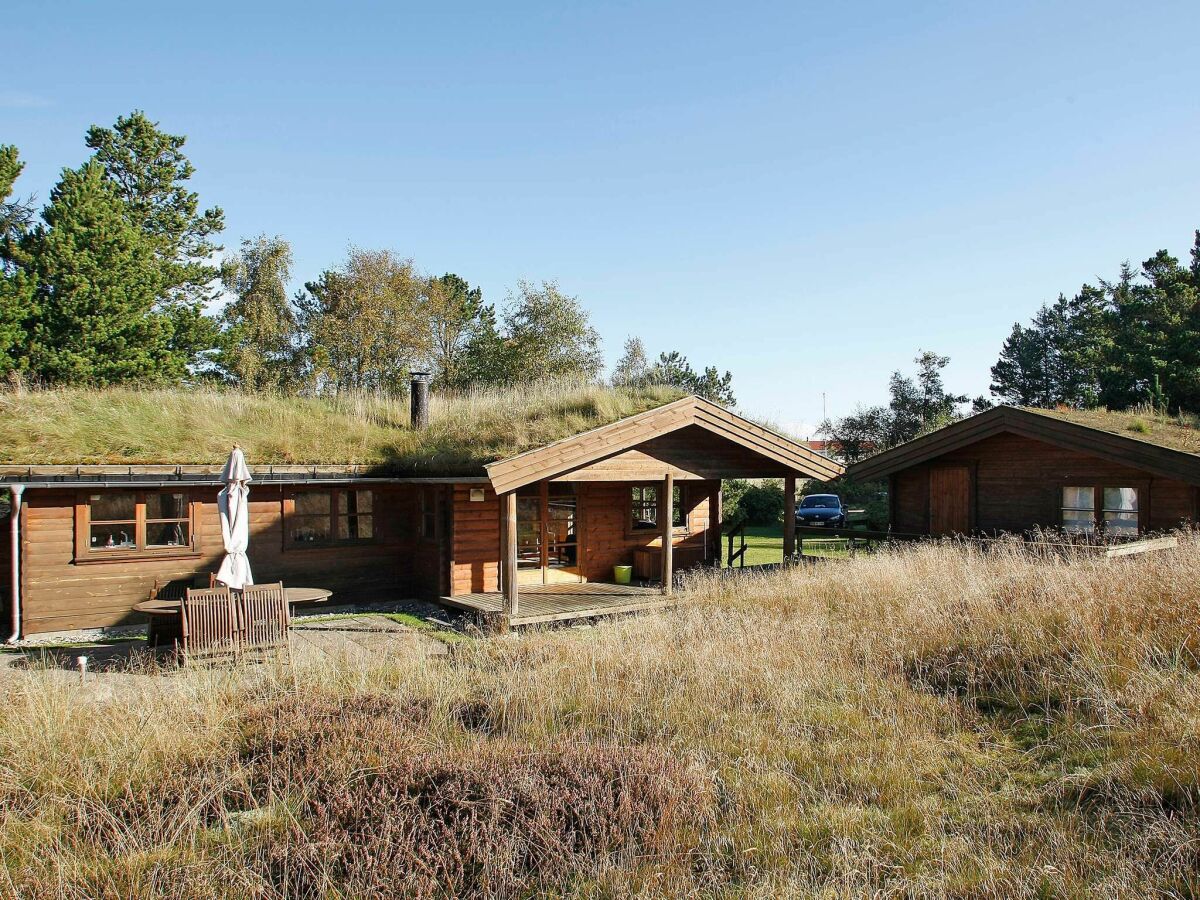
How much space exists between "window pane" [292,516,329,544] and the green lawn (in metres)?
10.2

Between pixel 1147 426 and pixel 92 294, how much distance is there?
109ft

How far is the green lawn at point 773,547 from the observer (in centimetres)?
2234

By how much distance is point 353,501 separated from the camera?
15.6 m

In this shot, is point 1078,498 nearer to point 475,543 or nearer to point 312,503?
point 475,543

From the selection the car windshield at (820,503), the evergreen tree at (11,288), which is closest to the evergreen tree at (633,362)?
the car windshield at (820,503)

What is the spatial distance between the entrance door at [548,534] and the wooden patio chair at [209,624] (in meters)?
6.20

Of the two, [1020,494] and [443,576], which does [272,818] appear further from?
[1020,494]

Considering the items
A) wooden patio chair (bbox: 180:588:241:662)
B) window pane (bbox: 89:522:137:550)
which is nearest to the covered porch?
wooden patio chair (bbox: 180:588:241:662)

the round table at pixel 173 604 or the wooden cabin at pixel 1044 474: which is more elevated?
the wooden cabin at pixel 1044 474

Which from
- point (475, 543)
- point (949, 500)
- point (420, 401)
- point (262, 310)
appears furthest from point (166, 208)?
point (949, 500)

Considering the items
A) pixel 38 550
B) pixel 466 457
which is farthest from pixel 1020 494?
pixel 38 550

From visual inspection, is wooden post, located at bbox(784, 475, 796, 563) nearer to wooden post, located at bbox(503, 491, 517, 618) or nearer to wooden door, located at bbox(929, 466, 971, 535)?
wooden door, located at bbox(929, 466, 971, 535)

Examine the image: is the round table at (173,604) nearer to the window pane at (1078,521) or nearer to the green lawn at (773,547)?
the green lawn at (773,547)

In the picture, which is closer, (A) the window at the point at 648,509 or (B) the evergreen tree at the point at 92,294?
(A) the window at the point at 648,509
